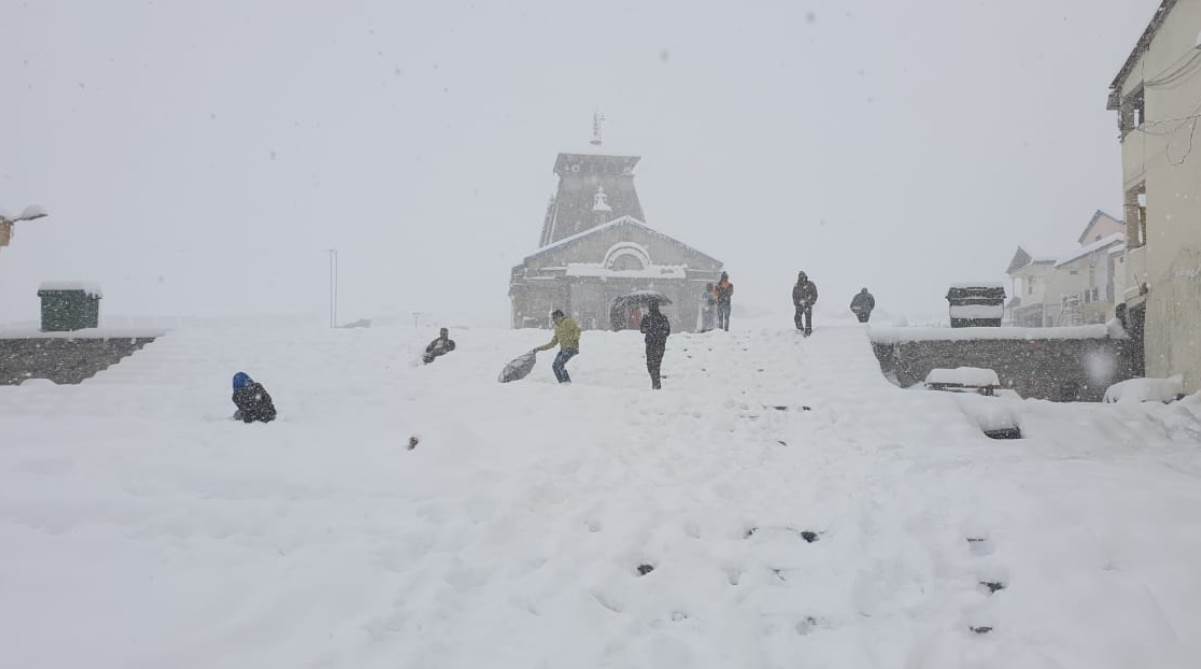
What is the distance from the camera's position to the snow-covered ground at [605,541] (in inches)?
162

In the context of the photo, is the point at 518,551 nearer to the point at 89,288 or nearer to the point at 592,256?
the point at 89,288

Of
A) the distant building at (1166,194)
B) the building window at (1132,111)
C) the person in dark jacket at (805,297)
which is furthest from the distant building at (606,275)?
the distant building at (1166,194)

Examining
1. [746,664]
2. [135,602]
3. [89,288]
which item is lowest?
[746,664]

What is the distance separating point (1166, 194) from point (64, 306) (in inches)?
958

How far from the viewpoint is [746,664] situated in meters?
4.08

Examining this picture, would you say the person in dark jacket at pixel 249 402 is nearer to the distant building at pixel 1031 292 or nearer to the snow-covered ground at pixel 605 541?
the snow-covered ground at pixel 605 541

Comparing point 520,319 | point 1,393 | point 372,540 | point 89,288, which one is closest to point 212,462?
point 372,540

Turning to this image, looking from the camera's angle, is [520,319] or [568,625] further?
[520,319]

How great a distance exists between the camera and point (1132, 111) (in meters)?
17.9

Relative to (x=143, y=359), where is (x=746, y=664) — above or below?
below

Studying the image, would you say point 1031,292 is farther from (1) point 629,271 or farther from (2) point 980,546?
(2) point 980,546

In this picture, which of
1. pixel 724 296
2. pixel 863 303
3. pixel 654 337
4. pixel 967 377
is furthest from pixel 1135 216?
pixel 654 337

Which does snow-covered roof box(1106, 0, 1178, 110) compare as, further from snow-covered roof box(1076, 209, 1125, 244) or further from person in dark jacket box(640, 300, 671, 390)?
snow-covered roof box(1076, 209, 1125, 244)

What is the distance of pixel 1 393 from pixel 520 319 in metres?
21.5
